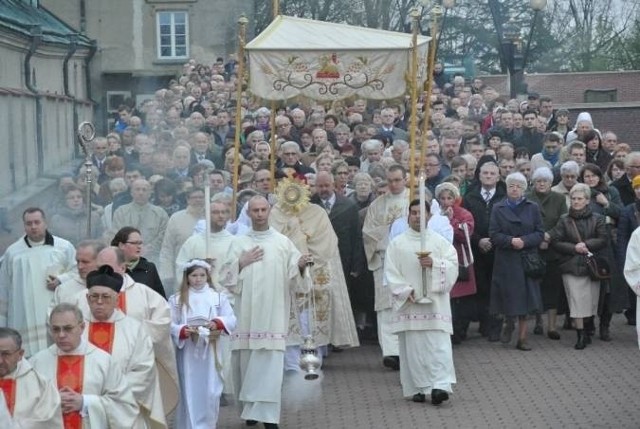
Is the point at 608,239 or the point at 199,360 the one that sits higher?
the point at 608,239

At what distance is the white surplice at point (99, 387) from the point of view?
9367mm

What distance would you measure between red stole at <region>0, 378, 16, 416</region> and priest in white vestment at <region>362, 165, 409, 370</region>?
21.2 ft

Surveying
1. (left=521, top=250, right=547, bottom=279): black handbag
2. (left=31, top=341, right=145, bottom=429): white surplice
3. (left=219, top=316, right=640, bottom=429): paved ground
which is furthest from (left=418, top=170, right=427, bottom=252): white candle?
(left=31, top=341, right=145, bottom=429): white surplice

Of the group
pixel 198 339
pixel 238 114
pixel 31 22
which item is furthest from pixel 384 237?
pixel 31 22

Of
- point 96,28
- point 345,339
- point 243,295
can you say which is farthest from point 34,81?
point 243,295

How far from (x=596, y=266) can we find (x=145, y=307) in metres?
6.52

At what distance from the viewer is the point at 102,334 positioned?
998 centimetres

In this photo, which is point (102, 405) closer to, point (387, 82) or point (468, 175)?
point (387, 82)

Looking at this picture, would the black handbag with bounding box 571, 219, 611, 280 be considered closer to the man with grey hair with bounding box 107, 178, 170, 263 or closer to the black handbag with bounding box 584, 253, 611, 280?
the black handbag with bounding box 584, 253, 611, 280

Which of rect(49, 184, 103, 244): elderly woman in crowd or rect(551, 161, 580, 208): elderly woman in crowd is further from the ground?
rect(551, 161, 580, 208): elderly woman in crowd

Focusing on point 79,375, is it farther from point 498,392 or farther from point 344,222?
point 344,222

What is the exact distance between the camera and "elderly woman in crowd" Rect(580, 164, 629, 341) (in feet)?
53.0

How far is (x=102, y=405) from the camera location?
9.42 meters

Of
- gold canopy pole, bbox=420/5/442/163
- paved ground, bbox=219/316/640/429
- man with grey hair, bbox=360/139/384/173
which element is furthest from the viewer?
man with grey hair, bbox=360/139/384/173
